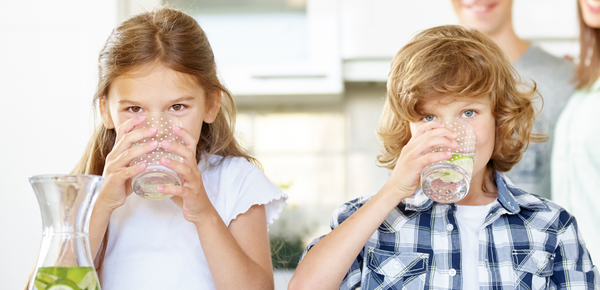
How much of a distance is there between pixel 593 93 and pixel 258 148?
142cm

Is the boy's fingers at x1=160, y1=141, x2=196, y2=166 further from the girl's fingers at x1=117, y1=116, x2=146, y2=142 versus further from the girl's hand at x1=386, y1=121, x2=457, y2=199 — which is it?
the girl's hand at x1=386, y1=121, x2=457, y2=199

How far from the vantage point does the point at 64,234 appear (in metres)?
0.51

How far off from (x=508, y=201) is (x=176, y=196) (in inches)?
22.6

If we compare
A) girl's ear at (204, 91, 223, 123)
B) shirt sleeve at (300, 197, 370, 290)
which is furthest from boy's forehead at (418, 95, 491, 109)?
girl's ear at (204, 91, 223, 123)

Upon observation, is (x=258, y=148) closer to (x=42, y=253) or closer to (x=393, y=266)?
(x=393, y=266)

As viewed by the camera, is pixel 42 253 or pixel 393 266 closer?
pixel 42 253

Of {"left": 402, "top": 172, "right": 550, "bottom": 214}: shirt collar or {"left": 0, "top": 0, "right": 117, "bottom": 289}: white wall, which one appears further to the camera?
{"left": 0, "top": 0, "right": 117, "bottom": 289}: white wall

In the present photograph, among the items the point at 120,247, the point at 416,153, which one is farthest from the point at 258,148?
the point at 416,153

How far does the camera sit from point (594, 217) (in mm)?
1526

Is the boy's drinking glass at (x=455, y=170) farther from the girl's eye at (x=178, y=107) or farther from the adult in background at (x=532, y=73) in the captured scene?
the adult in background at (x=532, y=73)

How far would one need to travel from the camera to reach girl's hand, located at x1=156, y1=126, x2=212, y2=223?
729 mm

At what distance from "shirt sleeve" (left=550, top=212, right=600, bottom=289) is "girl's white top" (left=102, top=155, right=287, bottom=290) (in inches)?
18.7

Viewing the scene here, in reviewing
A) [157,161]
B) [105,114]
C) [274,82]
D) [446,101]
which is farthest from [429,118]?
[274,82]

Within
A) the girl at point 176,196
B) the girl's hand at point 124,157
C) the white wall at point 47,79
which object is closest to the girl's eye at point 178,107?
the girl at point 176,196
